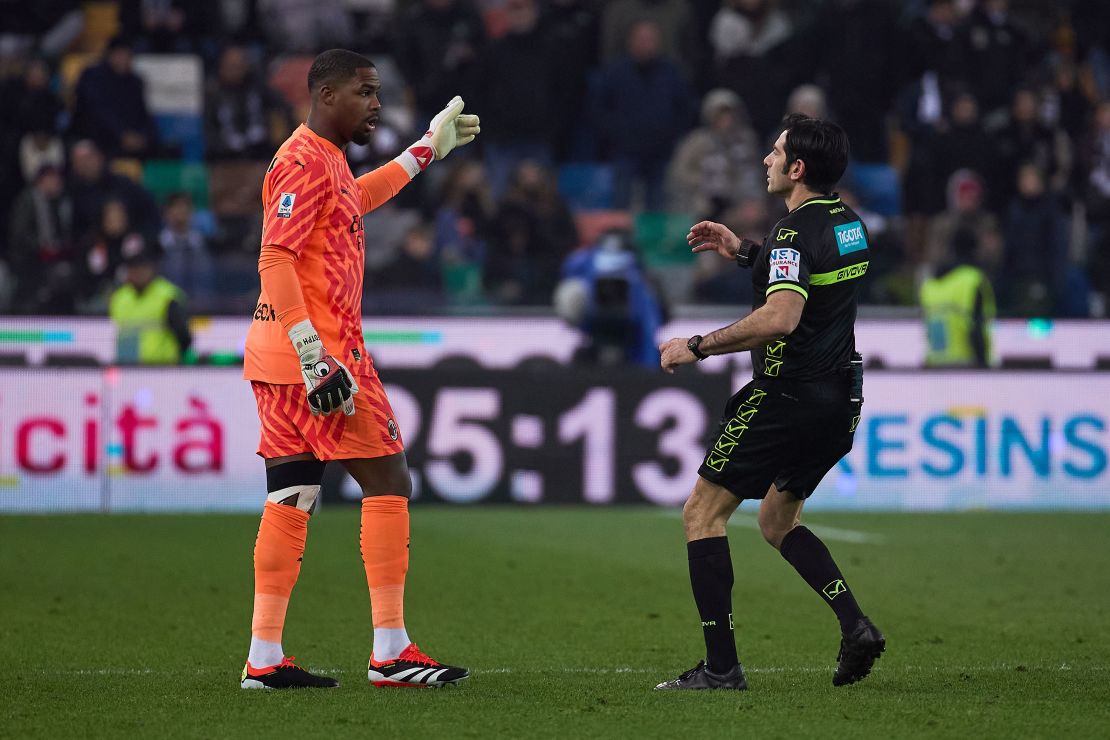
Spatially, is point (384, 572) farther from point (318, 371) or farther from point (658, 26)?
point (658, 26)

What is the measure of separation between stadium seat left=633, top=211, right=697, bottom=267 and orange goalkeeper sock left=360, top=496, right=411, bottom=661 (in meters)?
10.5

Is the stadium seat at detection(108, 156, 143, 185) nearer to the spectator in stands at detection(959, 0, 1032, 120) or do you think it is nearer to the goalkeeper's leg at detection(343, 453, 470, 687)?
the spectator in stands at detection(959, 0, 1032, 120)

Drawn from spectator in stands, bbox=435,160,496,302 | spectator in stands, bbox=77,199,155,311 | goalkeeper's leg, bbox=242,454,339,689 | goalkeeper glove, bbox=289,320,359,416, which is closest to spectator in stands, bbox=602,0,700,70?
spectator in stands, bbox=435,160,496,302

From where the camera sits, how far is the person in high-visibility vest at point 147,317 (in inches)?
540

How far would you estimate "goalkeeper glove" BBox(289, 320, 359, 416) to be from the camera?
17.9 feet

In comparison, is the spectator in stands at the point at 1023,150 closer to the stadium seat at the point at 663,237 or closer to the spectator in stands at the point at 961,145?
the spectator in stands at the point at 961,145

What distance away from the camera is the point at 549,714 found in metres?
5.33

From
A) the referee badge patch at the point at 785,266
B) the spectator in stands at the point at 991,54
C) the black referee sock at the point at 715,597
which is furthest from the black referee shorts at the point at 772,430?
the spectator in stands at the point at 991,54

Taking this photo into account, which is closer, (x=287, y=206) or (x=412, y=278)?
(x=287, y=206)

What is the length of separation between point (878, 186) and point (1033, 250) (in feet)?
6.33

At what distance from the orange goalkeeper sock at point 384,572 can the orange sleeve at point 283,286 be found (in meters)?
0.70

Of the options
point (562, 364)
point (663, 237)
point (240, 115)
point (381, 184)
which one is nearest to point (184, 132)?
point (240, 115)

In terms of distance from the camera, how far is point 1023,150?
17.4m

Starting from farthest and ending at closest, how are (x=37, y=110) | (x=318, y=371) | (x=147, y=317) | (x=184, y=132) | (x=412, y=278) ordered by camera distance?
(x=184, y=132), (x=37, y=110), (x=412, y=278), (x=147, y=317), (x=318, y=371)
